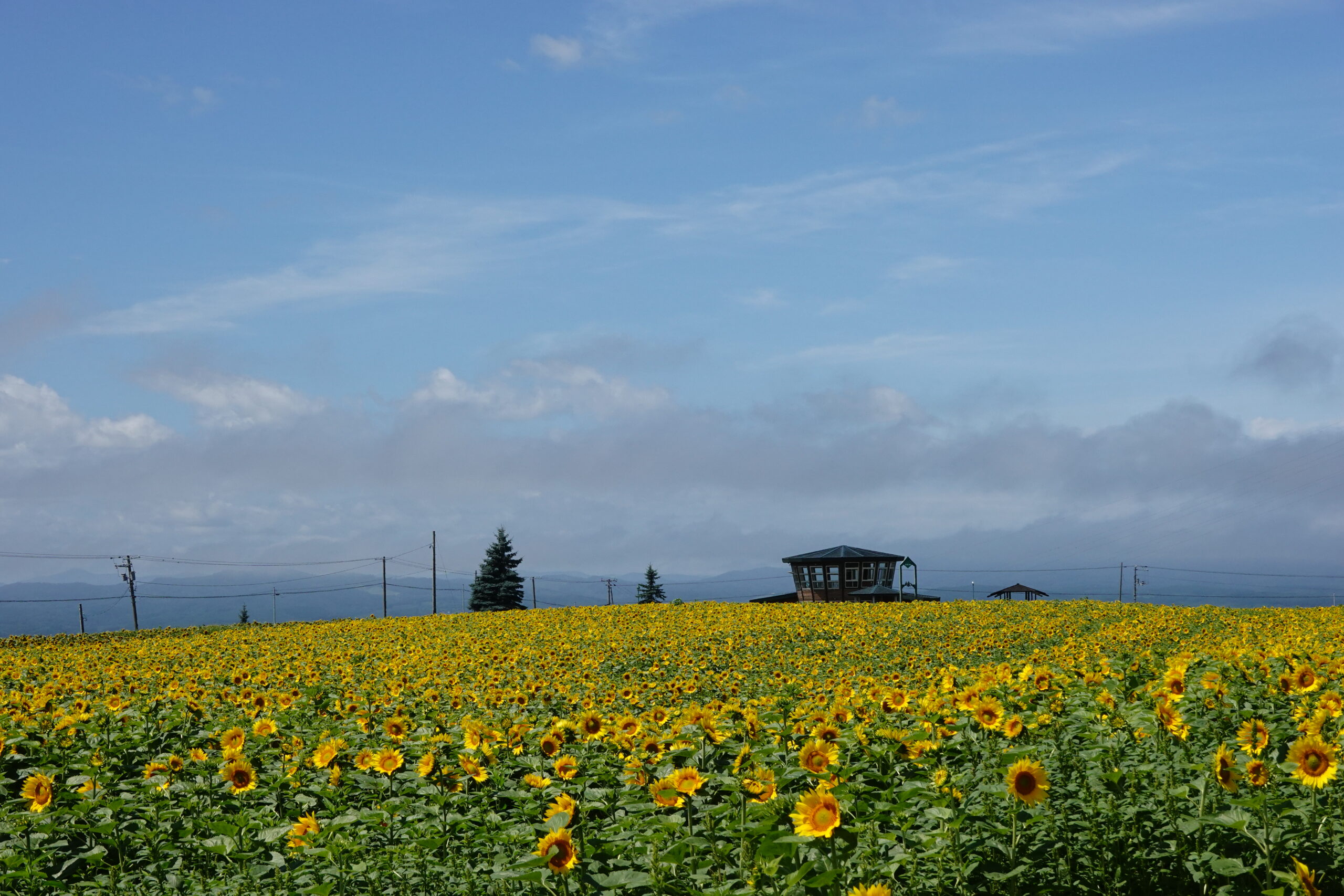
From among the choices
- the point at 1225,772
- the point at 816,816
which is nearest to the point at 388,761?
the point at 816,816

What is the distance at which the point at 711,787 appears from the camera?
582 cm

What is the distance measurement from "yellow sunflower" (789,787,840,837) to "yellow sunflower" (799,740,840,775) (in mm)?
739

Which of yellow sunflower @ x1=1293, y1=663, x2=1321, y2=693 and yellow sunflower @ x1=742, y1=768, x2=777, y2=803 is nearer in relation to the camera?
yellow sunflower @ x1=742, y1=768, x2=777, y2=803

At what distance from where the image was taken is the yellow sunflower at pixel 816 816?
414cm

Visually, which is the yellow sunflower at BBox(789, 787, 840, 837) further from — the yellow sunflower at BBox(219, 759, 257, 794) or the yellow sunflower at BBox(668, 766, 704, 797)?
the yellow sunflower at BBox(219, 759, 257, 794)

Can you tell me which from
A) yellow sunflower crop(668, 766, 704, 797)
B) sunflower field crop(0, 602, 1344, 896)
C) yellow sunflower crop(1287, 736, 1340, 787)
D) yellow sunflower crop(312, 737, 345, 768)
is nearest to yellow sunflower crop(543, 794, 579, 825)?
sunflower field crop(0, 602, 1344, 896)

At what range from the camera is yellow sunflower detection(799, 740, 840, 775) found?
501 cm

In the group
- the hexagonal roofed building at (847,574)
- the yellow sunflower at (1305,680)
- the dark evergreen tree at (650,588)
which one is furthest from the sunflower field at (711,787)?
the dark evergreen tree at (650,588)

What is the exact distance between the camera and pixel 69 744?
8461 mm

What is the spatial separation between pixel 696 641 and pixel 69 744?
46.3 feet

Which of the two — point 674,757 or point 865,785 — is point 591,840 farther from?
point 865,785

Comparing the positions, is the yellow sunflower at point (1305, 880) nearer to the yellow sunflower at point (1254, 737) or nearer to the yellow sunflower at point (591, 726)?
the yellow sunflower at point (1254, 737)

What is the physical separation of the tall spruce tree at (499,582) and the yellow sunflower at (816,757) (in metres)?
53.6

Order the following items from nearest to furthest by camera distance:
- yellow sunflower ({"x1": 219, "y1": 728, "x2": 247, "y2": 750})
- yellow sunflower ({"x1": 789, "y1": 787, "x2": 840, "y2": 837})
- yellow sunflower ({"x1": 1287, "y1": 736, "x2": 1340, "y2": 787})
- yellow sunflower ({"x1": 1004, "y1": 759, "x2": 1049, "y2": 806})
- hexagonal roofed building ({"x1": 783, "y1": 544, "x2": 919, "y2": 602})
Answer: yellow sunflower ({"x1": 789, "y1": 787, "x2": 840, "y2": 837}), yellow sunflower ({"x1": 1004, "y1": 759, "x2": 1049, "y2": 806}), yellow sunflower ({"x1": 1287, "y1": 736, "x2": 1340, "y2": 787}), yellow sunflower ({"x1": 219, "y1": 728, "x2": 247, "y2": 750}), hexagonal roofed building ({"x1": 783, "y1": 544, "x2": 919, "y2": 602})
